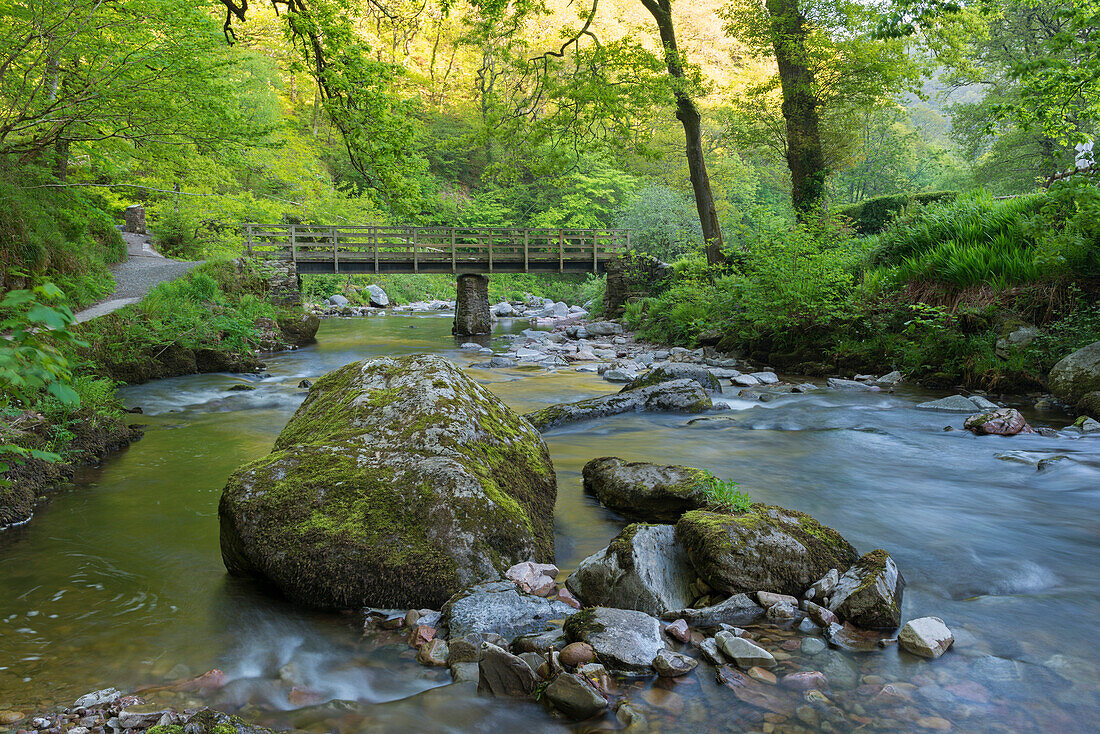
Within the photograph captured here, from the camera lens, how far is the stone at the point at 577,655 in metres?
2.90

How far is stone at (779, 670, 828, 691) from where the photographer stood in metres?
2.81

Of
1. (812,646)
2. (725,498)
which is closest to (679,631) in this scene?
(812,646)

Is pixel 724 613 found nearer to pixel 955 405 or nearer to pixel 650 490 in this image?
pixel 650 490

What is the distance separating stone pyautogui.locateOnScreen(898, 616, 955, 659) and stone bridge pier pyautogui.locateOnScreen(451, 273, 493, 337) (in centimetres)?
2080

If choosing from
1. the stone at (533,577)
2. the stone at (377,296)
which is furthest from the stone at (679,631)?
the stone at (377,296)

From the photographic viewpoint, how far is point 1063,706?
2.70 metres

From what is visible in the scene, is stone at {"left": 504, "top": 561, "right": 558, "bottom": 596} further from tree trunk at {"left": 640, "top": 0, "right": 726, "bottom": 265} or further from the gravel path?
tree trunk at {"left": 640, "top": 0, "right": 726, "bottom": 265}

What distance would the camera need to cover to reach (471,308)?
78.1ft

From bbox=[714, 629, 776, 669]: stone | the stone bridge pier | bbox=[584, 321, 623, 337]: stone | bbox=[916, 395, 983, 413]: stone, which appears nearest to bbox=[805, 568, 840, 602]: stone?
bbox=[714, 629, 776, 669]: stone

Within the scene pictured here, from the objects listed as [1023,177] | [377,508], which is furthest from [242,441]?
[1023,177]

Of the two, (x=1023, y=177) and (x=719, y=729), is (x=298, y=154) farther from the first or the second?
(x=1023, y=177)

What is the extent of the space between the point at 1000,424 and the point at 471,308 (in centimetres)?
1845

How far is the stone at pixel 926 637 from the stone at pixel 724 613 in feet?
2.19

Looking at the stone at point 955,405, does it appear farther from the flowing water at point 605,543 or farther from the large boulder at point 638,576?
the large boulder at point 638,576
